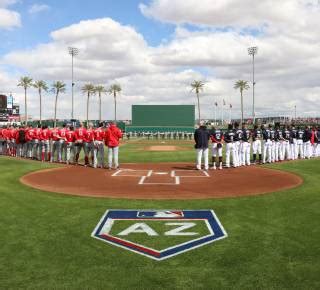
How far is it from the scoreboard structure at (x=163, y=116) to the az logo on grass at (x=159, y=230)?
74878mm

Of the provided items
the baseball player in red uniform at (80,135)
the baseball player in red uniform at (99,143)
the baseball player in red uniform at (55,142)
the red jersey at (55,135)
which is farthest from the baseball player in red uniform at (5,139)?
the baseball player in red uniform at (99,143)

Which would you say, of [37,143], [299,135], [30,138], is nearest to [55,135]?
[37,143]

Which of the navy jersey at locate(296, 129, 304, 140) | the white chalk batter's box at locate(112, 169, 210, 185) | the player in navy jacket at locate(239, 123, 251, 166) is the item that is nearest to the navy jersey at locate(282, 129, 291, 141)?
the navy jersey at locate(296, 129, 304, 140)

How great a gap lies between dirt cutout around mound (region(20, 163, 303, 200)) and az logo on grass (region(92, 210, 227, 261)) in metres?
2.13

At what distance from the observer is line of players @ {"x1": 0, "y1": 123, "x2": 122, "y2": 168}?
18.6m

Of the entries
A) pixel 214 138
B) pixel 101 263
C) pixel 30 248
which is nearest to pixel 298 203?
pixel 101 263

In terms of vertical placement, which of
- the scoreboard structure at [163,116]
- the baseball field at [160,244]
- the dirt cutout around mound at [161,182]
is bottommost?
the baseball field at [160,244]

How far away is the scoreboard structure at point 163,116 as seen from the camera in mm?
85000

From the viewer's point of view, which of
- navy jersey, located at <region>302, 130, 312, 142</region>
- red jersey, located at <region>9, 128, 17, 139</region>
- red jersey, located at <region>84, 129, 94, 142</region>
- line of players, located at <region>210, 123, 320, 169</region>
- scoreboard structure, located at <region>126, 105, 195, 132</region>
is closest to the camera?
red jersey, located at <region>84, 129, 94, 142</region>

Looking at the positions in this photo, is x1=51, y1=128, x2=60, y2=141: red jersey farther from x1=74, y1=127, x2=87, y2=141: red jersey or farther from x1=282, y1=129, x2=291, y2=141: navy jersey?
x1=282, y1=129, x2=291, y2=141: navy jersey

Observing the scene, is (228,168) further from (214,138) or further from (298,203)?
(298,203)

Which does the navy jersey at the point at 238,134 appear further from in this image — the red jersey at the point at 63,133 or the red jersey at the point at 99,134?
the red jersey at the point at 63,133

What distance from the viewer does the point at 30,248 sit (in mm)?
6758

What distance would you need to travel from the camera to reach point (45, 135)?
2191cm
